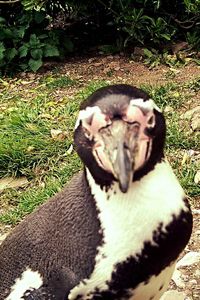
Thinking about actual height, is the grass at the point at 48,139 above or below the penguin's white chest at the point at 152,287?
below

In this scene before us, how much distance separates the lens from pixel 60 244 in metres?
2.77

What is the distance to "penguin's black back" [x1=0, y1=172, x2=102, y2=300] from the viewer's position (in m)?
2.71

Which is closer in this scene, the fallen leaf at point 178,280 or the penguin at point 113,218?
the penguin at point 113,218

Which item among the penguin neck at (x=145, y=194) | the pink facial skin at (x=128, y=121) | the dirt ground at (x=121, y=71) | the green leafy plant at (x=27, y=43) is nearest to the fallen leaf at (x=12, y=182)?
the dirt ground at (x=121, y=71)

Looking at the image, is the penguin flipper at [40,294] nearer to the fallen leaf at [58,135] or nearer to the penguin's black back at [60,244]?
the penguin's black back at [60,244]

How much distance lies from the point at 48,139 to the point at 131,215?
2420mm

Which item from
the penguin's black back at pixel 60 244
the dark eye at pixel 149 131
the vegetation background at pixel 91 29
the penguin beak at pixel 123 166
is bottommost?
the vegetation background at pixel 91 29

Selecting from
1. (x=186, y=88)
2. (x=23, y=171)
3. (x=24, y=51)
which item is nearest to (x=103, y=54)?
(x=24, y=51)

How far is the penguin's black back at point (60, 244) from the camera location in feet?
8.89

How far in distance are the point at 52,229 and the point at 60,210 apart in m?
0.07

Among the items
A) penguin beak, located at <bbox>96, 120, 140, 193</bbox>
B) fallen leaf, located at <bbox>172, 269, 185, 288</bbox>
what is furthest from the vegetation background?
penguin beak, located at <bbox>96, 120, 140, 193</bbox>

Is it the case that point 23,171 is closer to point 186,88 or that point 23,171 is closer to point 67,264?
point 186,88

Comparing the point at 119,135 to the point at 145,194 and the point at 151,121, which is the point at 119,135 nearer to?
the point at 151,121

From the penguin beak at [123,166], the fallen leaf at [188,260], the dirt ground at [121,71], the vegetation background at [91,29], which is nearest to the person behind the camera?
the penguin beak at [123,166]
